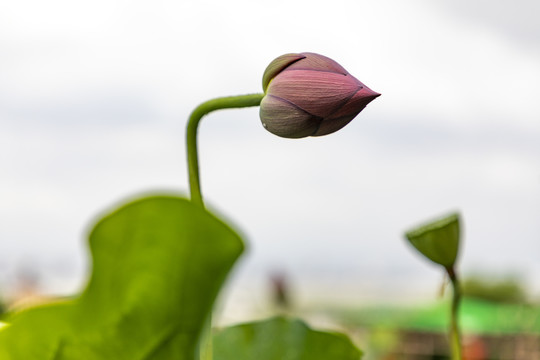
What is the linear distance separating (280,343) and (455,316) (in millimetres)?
92

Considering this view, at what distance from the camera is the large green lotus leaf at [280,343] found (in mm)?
383

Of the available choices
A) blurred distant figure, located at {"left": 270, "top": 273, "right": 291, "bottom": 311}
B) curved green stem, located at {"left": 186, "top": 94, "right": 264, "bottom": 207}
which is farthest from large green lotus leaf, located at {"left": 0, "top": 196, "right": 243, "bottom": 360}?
blurred distant figure, located at {"left": 270, "top": 273, "right": 291, "bottom": 311}

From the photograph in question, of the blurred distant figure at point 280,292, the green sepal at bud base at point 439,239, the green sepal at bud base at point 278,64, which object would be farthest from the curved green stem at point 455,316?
the blurred distant figure at point 280,292

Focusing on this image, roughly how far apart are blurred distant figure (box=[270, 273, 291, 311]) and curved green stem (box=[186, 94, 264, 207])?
272cm

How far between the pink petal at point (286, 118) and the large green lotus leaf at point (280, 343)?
0.11m

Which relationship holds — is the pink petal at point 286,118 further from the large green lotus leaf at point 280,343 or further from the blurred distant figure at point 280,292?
the blurred distant figure at point 280,292

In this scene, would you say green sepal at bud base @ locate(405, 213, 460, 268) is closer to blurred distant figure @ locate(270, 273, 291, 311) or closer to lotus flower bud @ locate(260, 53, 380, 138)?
lotus flower bud @ locate(260, 53, 380, 138)

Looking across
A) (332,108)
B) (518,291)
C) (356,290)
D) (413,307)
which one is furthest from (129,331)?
(356,290)

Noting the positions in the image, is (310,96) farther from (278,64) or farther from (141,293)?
(141,293)

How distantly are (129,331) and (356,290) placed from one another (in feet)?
28.7

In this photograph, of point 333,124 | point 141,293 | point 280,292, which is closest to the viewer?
point 141,293

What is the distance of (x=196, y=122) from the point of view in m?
0.34

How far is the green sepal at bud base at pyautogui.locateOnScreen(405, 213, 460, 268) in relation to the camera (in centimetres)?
35

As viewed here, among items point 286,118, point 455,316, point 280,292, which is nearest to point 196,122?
point 286,118
